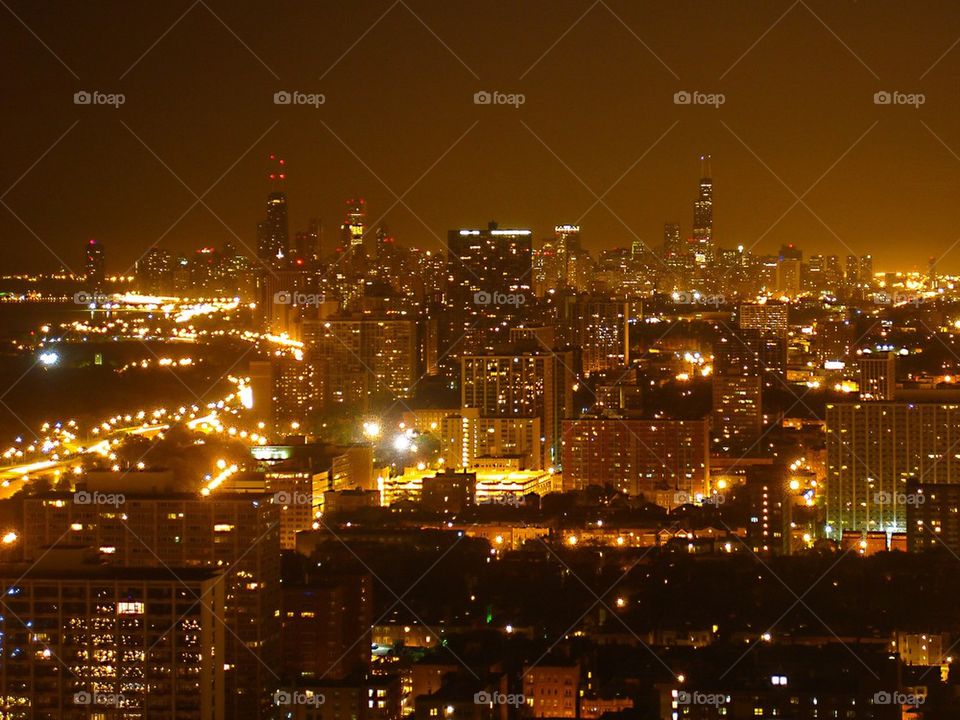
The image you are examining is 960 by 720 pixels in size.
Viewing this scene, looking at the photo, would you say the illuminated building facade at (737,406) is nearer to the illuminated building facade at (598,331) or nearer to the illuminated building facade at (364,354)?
the illuminated building facade at (598,331)

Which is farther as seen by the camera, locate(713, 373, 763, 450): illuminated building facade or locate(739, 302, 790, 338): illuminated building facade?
locate(739, 302, 790, 338): illuminated building facade

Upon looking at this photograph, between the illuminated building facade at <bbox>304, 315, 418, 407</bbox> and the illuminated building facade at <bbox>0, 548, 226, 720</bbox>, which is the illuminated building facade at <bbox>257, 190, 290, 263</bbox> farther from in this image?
the illuminated building facade at <bbox>0, 548, 226, 720</bbox>

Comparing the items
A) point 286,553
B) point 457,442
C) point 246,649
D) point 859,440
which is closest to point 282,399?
point 457,442

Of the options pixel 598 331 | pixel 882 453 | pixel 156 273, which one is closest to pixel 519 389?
pixel 598 331

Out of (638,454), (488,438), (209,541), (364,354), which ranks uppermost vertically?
(364,354)

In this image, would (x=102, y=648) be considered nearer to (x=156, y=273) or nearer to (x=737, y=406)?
(x=737, y=406)

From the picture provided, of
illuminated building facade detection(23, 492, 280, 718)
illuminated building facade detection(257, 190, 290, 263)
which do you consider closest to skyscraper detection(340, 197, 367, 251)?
illuminated building facade detection(257, 190, 290, 263)
